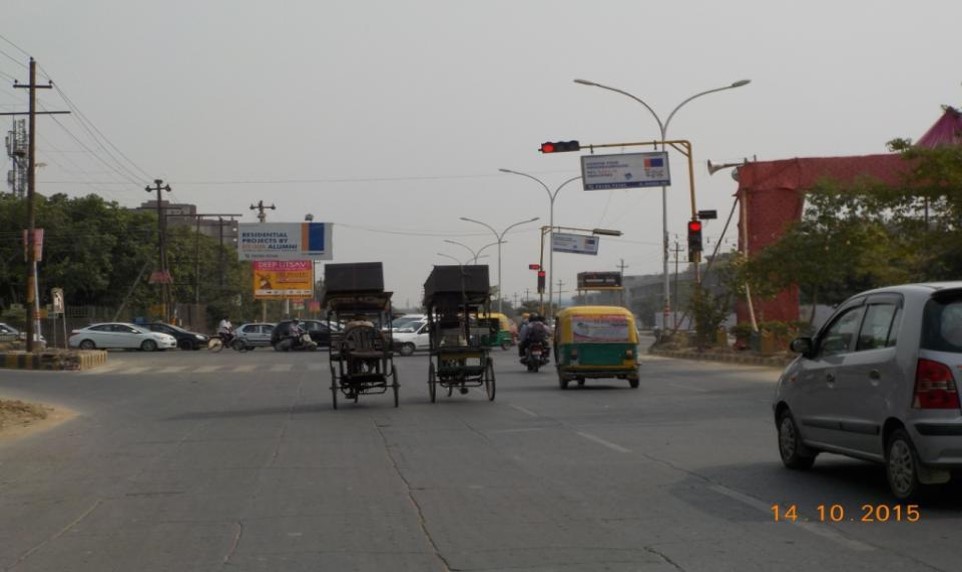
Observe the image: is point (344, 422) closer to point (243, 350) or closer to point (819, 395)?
point (819, 395)

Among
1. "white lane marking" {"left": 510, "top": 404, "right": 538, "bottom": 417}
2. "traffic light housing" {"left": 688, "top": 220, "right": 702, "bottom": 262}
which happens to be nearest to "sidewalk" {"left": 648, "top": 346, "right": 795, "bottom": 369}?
"traffic light housing" {"left": 688, "top": 220, "right": 702, "bottom": 262}

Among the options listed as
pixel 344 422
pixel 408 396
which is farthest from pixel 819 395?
pixel 408 396

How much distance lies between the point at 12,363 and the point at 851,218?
27638mm

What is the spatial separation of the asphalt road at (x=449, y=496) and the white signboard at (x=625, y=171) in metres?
21.5

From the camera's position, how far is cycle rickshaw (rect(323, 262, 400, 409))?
20.6 meters

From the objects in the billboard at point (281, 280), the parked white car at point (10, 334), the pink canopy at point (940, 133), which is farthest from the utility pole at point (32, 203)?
the billboard at point (281, 280)

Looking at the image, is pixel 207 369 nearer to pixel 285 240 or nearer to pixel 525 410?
pixel 525 410

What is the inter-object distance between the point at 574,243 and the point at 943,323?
59572mm

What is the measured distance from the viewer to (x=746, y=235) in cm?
4275

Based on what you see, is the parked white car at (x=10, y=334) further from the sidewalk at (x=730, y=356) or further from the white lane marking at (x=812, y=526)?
the white lane marking at (x=812, y=526)

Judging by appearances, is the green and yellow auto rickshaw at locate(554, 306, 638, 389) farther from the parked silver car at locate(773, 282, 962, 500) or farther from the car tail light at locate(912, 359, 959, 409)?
the car tail light at locate(912, 359, 959, 409)

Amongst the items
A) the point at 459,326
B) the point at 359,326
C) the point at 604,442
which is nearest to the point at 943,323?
the point at 604,442

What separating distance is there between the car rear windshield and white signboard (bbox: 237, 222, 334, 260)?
64.4 metres

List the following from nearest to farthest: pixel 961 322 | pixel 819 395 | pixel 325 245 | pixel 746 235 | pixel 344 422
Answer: pixel 961 322 → pixel 819 395 → pixel 344 422 → pixel 746 235 → pixel 325 245
